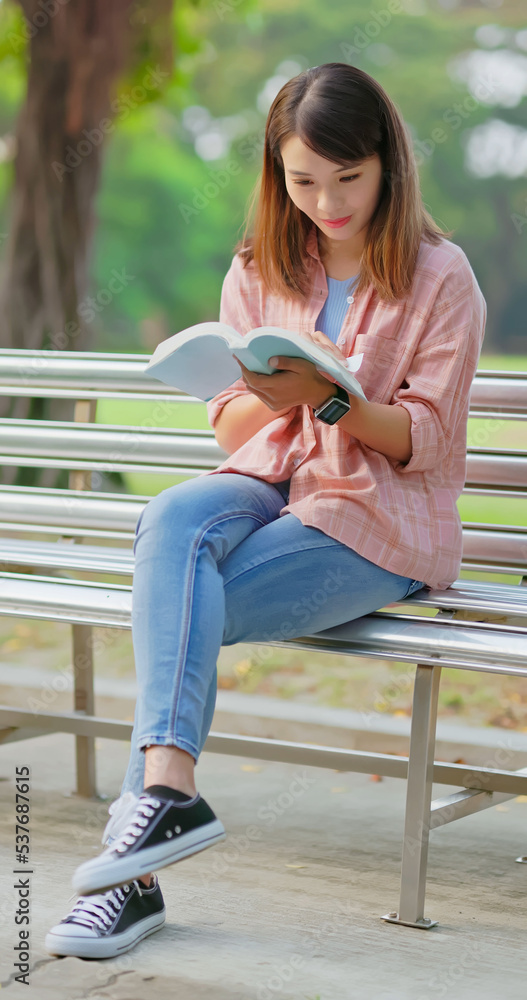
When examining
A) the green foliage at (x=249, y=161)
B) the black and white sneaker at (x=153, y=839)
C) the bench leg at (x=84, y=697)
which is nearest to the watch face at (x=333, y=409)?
the black and white sneaker at (x=153, y=839)

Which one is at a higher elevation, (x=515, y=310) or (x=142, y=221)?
(x=142, y=221)

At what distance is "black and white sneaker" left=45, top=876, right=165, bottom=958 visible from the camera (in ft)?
6.46

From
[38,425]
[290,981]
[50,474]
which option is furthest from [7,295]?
[290,981]

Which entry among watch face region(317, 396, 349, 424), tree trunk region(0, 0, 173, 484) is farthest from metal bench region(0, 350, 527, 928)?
tree trunk region(0, 0, 173, 484)

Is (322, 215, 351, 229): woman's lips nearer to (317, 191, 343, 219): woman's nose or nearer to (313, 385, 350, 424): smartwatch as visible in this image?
(317, 191, 343, 219): woman's nose

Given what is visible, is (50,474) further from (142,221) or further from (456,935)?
(142,221)

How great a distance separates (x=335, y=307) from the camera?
2.50m

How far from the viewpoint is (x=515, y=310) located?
22906 mm

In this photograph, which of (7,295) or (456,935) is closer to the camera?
(456,935)

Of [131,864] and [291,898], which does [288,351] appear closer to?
[131,864]

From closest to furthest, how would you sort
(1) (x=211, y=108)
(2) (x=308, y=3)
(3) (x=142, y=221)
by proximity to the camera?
(2) (x=308, y=3)
(1) (x=211, y=108)
(3) (x=142, y=221)

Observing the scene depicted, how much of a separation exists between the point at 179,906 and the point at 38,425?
1680 millimetres

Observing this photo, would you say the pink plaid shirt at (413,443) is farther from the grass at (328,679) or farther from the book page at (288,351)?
the grass at (328,679)

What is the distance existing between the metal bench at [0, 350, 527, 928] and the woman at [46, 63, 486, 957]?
0.45ft
